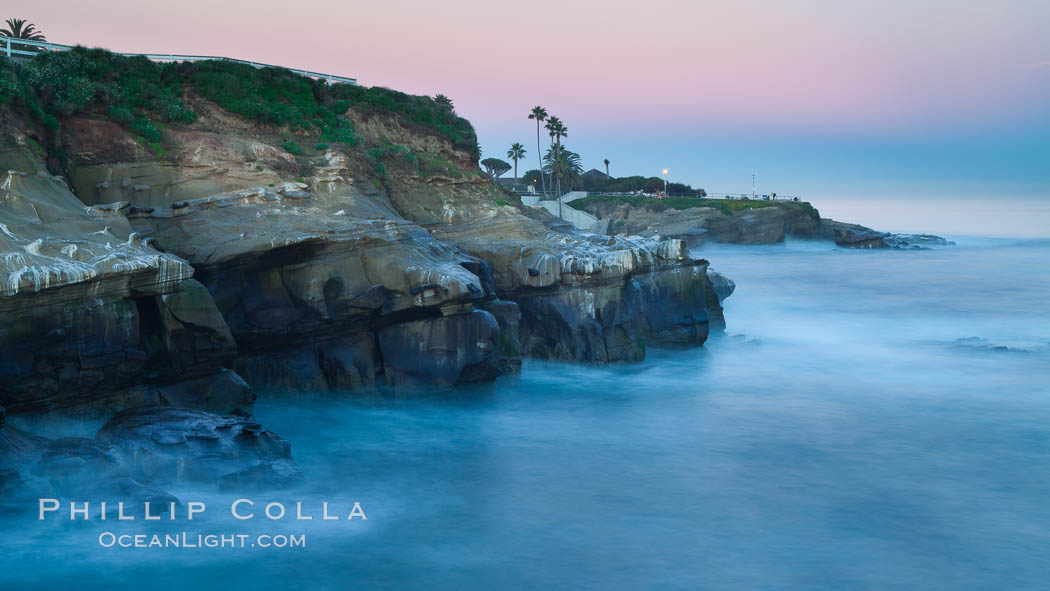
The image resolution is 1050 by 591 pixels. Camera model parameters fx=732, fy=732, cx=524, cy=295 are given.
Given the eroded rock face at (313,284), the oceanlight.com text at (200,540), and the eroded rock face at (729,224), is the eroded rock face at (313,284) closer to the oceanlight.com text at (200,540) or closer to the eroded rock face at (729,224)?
the oceanlight.com text at (200,540)

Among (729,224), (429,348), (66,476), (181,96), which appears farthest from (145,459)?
(729,224)

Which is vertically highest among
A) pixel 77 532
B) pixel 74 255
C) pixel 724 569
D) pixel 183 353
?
pixel 74 255

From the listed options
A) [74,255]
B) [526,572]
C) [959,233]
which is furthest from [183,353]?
[959,233]

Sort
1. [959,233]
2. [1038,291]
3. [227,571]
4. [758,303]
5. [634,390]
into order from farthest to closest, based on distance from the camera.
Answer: [959,233], [1038,291], [758,303], [634,390], [227,571]

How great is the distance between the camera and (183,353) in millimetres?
15367

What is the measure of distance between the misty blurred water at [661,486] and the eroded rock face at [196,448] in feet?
1.31

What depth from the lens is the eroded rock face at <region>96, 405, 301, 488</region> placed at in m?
12.5

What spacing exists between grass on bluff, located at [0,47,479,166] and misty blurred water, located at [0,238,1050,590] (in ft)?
32.9

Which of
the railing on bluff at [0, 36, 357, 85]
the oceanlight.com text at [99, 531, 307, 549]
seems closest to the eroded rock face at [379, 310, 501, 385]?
the oceanlight.com text at [99, 531, 307, 549]

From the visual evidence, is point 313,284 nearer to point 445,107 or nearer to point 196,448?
point 196,448

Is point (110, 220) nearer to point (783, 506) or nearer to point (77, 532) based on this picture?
point (77, 532)

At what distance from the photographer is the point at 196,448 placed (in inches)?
503

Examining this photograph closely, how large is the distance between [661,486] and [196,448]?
28.7 ft

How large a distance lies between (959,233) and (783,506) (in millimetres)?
126142
